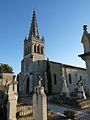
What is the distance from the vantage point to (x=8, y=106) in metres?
11.3

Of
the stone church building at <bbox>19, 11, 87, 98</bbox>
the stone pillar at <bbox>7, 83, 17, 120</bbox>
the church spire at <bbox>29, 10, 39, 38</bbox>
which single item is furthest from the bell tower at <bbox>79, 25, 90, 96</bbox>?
the church spire at <bbox>29, 10, 39, 38</bbox>

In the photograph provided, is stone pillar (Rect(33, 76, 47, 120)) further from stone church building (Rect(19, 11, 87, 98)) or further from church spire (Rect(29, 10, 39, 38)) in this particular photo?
church spire (Rect(29, 10, 39, 38))

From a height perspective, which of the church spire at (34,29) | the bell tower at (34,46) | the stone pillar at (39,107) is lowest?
the stone pillar at (39,107)

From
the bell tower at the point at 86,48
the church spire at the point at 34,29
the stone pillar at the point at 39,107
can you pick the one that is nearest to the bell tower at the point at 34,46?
the church spire at the point at 34,29

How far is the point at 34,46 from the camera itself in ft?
163

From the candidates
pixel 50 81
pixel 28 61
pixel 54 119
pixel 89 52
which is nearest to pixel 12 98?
pixel 54 119

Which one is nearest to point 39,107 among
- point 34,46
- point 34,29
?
point 34,46

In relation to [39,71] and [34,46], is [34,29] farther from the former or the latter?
[39,71]

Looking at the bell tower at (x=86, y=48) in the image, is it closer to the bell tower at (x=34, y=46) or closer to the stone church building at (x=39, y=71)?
the stone church building at (x=39, y=71)

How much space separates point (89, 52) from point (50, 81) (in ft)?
119

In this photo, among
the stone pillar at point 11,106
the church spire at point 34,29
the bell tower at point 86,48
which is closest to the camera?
the bell tower at point 86,48

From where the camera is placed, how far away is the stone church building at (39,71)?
45.5 m

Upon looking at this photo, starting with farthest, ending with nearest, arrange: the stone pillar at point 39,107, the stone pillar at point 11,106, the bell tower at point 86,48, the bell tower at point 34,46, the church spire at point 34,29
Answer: the church spire at point 34,29
the bell tower at point 34,46
the stone pillar at point 11,106
the stone pillar at point 39,107
the bell tower at point 86,48

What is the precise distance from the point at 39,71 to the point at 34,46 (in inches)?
287
